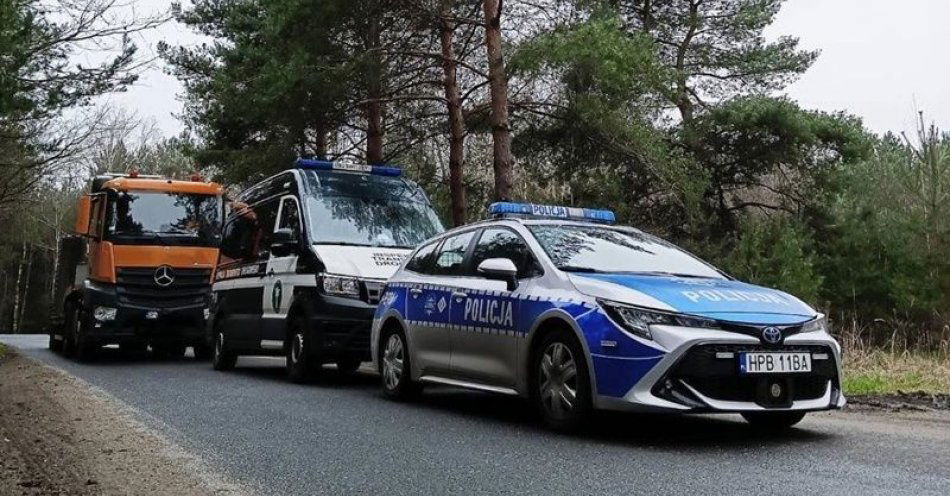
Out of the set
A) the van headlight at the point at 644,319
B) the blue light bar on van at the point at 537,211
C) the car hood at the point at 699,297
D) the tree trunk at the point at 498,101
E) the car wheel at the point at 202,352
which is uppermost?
the tree trunk at the point at 498,101

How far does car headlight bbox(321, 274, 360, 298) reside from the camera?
441 inches

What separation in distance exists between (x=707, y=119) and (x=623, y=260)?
885 inches

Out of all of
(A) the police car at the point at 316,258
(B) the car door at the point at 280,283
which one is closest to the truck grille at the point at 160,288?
(A) the police car at the point at 316,258

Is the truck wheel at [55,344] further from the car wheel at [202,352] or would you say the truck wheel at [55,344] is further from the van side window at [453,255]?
the van side window at [453,255]

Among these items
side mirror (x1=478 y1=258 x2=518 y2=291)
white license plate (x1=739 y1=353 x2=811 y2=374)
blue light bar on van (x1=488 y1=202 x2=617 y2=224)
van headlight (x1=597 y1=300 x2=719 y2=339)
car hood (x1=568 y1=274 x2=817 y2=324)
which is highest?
blue light bar on van (x1=488 y1=202 x2=617 y2=224)

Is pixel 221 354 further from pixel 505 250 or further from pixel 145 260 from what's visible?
pixel 505 250

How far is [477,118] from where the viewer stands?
73.6 ft

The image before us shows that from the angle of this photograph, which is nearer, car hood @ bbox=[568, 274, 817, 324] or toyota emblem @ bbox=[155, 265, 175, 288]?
car hood @ bbox=[568, 274, 817, 324]

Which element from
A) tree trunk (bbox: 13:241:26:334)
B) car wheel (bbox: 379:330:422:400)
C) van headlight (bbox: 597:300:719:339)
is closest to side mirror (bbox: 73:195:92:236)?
car wheel (bbox: 379:330:422:400)

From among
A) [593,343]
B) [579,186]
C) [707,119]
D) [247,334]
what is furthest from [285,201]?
[707,119]

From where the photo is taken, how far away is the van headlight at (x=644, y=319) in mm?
6750

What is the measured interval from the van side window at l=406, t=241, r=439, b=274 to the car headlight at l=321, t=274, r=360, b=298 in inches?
53.4

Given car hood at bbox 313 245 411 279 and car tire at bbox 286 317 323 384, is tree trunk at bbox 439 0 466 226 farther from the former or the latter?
car tire at bbox 286 317 323 384

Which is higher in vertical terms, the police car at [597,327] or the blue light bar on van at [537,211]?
the blue light bar on van at [537,211]
